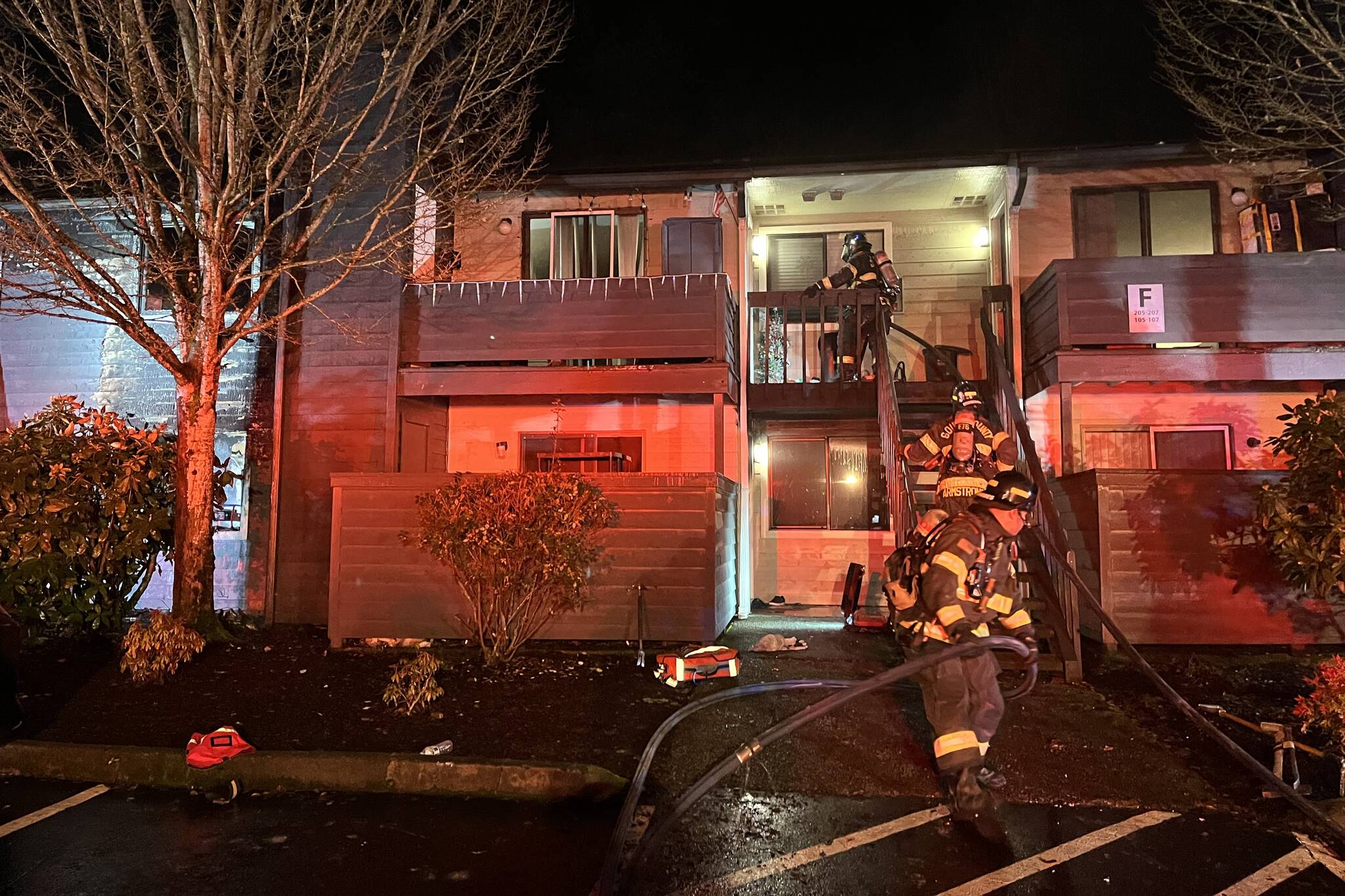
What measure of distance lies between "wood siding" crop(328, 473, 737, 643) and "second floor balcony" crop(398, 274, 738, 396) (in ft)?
6.79

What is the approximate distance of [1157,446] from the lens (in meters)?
10.3

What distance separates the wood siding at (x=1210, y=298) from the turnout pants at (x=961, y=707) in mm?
6167

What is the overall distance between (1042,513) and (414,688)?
6004mm

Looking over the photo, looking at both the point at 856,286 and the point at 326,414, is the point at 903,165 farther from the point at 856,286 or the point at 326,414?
the point at 326,414

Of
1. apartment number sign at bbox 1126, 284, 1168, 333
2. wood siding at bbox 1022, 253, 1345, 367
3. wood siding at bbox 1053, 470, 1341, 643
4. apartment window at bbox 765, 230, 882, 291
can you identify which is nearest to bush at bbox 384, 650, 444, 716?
wood siding at bbox 1053, 470, 1341, 643

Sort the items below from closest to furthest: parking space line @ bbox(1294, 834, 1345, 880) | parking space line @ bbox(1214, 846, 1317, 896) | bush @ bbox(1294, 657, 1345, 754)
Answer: parking space line @ bbox(1214, 846, 1317, 896), parking space line @ bbox(1294, 834, 1345, 880), bush @ bbox(1294, 657, 1345, 754)

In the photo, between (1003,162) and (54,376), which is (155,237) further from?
(1003,162)

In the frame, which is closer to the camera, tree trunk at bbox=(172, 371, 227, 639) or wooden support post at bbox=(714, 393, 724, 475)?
tree trunk at bbox=(172, 371, 227, 639)

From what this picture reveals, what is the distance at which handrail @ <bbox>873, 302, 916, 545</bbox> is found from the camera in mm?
7488

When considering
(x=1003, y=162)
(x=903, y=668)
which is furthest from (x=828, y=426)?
(x=903, y=668)

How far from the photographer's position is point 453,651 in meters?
7.62

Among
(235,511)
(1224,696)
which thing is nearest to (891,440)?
(1224,696)

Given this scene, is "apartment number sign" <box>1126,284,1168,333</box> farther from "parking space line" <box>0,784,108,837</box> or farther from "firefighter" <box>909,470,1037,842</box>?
"parking space line" <box>0,784,108,837</box>

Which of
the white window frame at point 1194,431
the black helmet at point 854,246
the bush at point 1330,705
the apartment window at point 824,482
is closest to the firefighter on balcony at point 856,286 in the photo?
the black helmet at point 854,246
